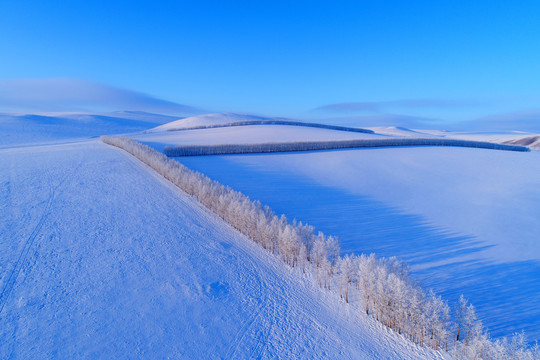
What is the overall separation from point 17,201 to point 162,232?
20.0 feet

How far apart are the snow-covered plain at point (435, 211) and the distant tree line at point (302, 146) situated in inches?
115

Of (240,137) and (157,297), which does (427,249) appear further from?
(240,137)

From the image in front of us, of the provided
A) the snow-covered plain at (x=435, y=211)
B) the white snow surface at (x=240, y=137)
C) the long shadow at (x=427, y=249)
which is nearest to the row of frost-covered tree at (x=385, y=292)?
the long shadow at (x=427, y=249)

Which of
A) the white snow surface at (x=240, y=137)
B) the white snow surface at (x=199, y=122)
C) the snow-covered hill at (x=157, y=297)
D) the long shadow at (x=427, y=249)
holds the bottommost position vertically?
the long shadow at (x=427, y=249)

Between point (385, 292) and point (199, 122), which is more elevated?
point (199, 122)

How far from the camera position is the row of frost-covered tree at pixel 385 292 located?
3877 millimetres

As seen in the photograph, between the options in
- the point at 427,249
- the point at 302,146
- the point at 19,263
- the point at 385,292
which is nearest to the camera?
the point at 385,292

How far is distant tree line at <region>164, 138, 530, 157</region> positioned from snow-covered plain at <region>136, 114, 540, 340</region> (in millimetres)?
2911

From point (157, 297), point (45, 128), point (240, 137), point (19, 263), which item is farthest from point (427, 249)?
point (45, 128)

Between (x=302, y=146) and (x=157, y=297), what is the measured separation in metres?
23.9

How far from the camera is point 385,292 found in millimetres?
4516

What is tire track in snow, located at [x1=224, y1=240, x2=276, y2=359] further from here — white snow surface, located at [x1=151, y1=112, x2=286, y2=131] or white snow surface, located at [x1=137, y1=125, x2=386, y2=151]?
white snow surface, located at [x1=151, y1=112, x2=286, y2=131]

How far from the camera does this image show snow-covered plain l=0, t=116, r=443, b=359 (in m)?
3.86

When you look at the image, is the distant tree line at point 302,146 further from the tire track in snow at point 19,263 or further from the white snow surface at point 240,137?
the tire track in snow at point 19,263
